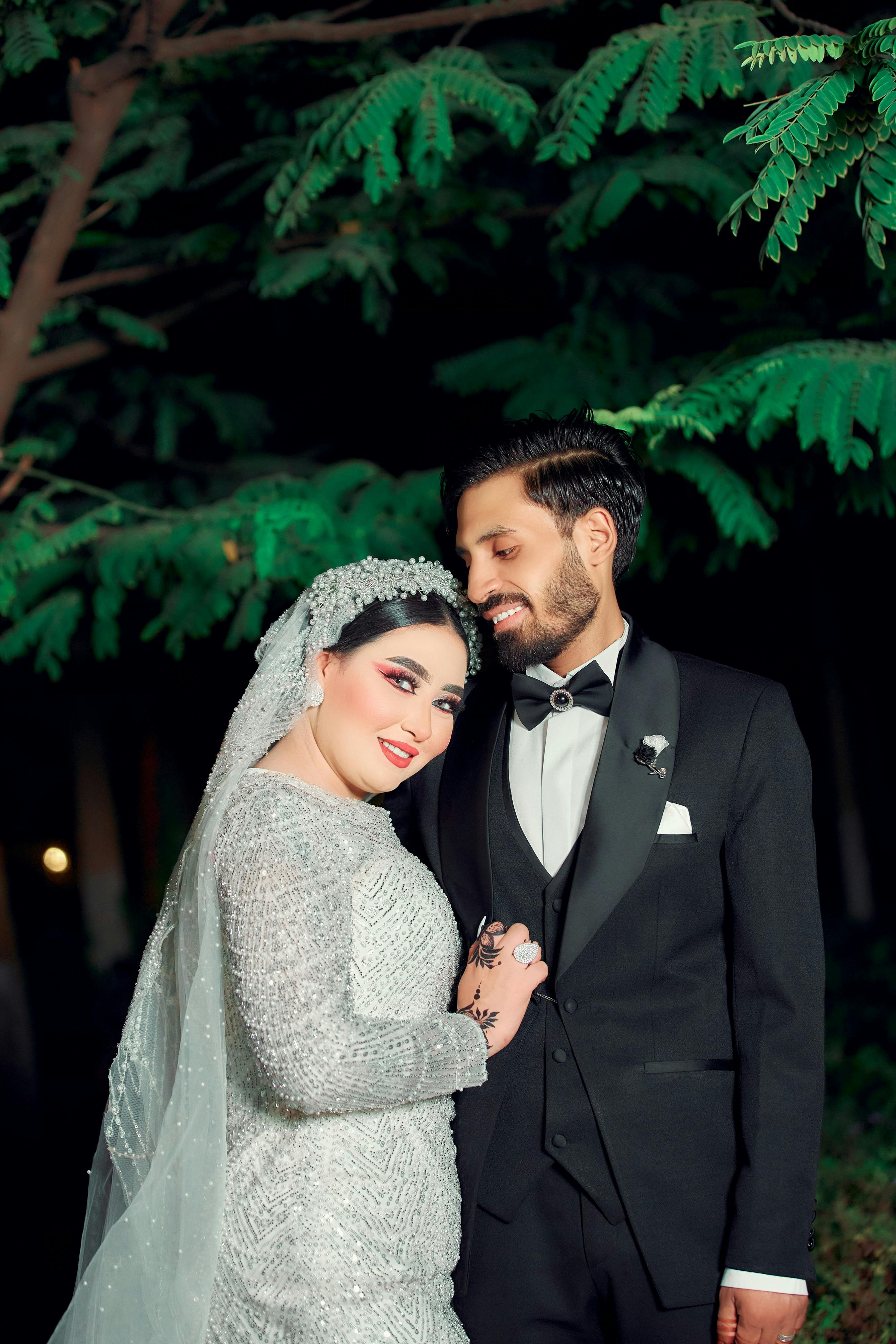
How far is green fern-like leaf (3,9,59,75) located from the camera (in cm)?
363

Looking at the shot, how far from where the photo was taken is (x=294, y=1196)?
2186mm

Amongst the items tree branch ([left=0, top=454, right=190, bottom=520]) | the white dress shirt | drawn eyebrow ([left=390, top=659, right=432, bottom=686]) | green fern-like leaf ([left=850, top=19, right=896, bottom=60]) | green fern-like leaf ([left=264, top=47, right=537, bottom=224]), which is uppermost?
green fern-like leaf ([left=264, top=47, right=537, bottom=224])

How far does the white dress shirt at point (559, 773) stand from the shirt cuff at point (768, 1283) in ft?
2.87

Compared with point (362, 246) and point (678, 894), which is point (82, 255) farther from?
point (678, 894)

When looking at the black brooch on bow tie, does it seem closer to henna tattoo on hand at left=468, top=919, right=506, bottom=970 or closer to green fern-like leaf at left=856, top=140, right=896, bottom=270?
henna tattoo on hand at left=468, top=919, right=506, bottom=970

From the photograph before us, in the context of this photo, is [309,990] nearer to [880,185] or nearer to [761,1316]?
[761,1316]

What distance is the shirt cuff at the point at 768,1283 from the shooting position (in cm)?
222

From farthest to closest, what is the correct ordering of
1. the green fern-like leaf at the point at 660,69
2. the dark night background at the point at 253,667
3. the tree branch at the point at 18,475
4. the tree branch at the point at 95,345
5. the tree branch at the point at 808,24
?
the dark night background at the point at 253,667 → the tree branch at the point at 95,345 → the tree branch at the point at 18,475 → the green fern-like leaf at the point at 660,69 → the tree branch at the point at 808,24

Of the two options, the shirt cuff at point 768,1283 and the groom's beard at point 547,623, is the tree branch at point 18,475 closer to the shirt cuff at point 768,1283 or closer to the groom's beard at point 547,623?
the groom's beard at point 547,623

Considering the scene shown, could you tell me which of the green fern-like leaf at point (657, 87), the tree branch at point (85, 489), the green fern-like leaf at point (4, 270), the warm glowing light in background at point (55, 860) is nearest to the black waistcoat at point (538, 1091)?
the green fern-like leaf at point (657, 87)

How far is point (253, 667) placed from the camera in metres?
7.82

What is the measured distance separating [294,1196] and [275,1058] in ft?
1.05

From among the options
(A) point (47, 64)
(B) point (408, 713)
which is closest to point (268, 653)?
(B) point (408, 713)

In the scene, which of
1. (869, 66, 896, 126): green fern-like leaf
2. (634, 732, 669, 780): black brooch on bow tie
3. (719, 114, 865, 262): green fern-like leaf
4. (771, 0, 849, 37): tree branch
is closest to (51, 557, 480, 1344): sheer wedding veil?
(634, 732, 669, 780): black brooch on bow tie
